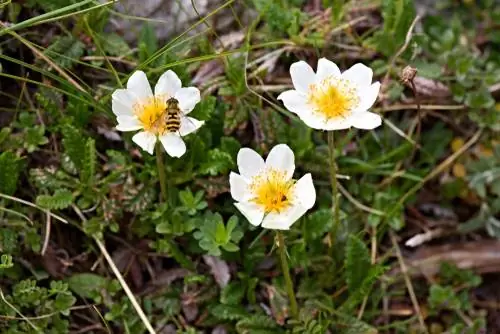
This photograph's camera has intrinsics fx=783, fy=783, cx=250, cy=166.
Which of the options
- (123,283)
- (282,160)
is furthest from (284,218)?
(123,283)

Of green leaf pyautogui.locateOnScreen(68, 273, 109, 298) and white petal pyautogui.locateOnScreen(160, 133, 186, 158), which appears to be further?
green leaf pyautogui.locateOnScreen(68, 273, 109, 298)

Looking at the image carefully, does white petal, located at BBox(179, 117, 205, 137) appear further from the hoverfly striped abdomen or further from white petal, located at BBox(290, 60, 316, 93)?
white petal, located at BBox(290, 60, 316, 93)

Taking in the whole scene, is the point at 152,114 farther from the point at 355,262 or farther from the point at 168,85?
the point at 355,262

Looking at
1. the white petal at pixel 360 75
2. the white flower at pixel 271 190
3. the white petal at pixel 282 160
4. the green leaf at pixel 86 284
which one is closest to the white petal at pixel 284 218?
the white flower at pixel 271 190

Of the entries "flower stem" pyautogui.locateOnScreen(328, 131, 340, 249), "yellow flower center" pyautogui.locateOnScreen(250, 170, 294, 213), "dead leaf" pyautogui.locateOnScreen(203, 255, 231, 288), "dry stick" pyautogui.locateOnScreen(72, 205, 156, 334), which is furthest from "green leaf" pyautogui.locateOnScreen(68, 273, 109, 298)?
"flower stem" pyautogui.locateOnScreen(328, 131, 340, 249)

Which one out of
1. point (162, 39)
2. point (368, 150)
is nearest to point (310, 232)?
point (368, 150)

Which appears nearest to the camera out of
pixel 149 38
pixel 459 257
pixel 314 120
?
pixel 314 120
